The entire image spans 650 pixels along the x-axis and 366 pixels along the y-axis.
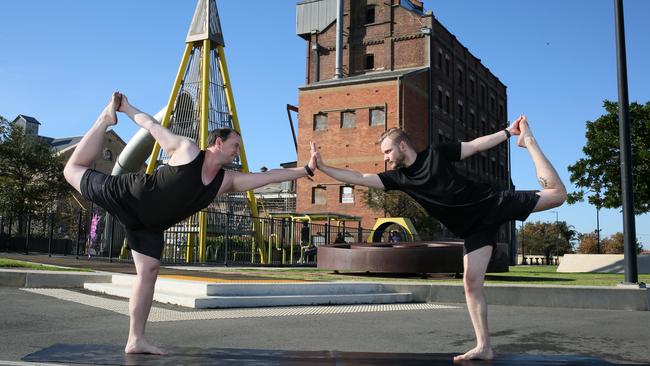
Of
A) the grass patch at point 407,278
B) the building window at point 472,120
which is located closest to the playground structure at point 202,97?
the grass patch at point 407,278

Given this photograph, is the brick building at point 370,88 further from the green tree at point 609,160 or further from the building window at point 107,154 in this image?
the building window at point 107,154

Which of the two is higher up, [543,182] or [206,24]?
[206,24]

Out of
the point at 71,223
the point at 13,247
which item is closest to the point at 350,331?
the point at 13,247

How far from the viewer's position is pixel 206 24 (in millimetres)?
21312

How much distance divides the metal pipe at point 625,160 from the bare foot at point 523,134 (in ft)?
20.5

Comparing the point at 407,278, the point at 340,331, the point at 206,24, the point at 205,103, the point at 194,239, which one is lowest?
the point at 340,331

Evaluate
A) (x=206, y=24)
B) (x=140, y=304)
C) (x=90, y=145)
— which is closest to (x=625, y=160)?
(x=140, y=304)

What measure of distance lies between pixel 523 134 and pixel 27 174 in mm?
35793

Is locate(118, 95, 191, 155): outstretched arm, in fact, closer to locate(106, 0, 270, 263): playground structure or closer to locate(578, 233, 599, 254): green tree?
locate(106, 0, 270, 263): playground structure

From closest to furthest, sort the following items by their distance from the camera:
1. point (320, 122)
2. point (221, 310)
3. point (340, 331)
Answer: point (340, 331)
point (221, 310)
point (320, 122)

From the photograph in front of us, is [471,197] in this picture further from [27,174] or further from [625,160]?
[27,174]

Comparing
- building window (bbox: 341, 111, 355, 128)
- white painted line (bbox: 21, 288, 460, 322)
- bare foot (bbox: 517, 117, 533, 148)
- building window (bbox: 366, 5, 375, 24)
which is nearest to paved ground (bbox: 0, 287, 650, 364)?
white painted line (bbox: 21, 288, 460, 322)

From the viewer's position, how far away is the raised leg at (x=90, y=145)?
178 inches

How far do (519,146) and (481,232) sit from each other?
2.78ft
